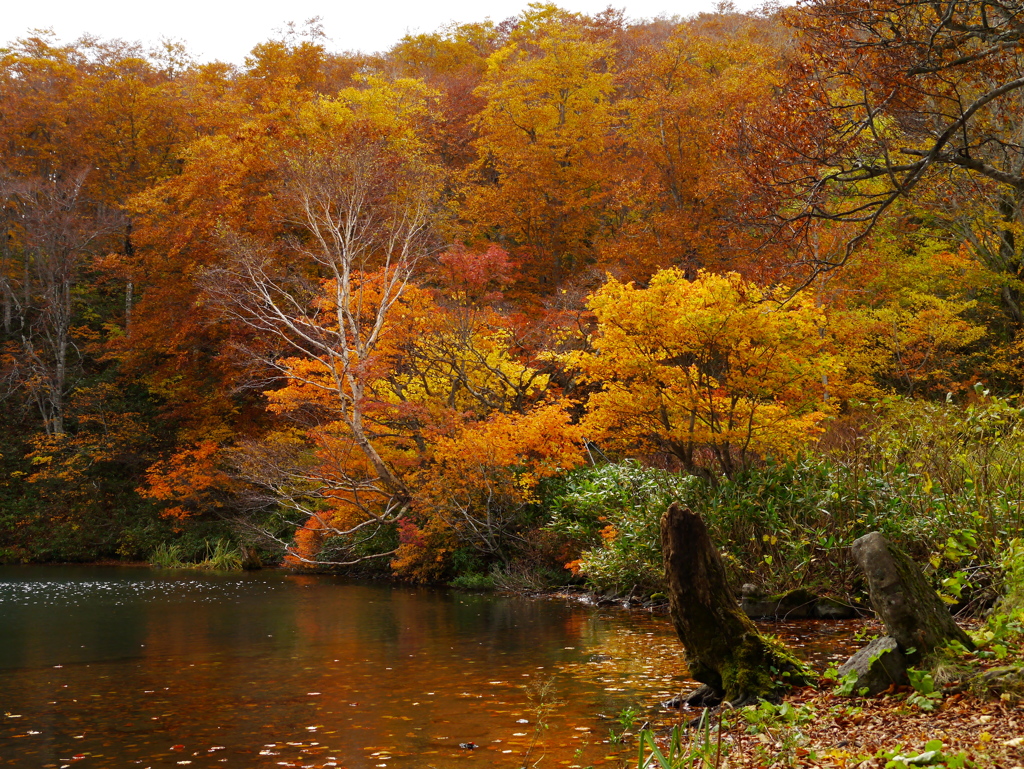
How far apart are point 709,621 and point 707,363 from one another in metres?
6.06

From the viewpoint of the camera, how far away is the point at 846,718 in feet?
14.4

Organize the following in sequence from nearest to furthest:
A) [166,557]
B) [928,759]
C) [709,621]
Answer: [928,759], [709,621], [166,557]

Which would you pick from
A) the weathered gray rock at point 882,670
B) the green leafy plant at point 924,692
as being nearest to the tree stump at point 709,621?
the weathered gray rock at point 882,670

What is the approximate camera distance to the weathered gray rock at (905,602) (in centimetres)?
474

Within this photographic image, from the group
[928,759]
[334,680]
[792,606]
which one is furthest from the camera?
[792,606]

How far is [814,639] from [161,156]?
85.0 ft

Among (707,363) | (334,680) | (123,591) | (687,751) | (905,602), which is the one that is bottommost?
(123,591)

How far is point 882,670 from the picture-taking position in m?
4.87

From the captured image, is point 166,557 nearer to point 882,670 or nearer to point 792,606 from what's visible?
point 792,606

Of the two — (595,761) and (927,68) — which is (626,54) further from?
(595,761)

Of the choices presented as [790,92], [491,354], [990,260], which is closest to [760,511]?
[790,92]

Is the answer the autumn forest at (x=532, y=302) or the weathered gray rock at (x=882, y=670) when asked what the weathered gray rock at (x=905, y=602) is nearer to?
the weathered gray rock at (x=882, y=670)

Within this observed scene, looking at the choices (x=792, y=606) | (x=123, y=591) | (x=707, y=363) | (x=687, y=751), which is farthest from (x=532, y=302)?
(x=687, y=751)

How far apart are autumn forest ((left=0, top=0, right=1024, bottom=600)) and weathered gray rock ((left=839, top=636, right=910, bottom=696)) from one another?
2.61 ft
